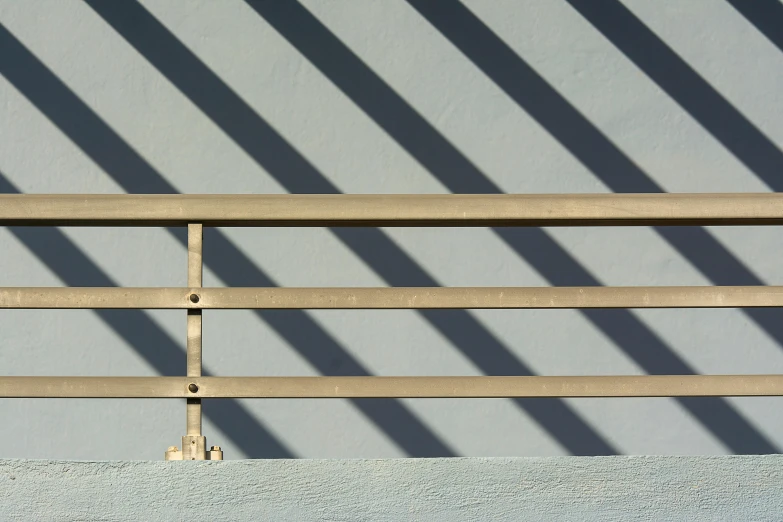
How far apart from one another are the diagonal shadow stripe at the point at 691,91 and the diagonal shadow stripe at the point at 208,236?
1622 mm

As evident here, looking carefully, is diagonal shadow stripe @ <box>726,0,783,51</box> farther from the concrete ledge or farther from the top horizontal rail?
the concrete ledge

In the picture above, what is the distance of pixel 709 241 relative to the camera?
4.75 meters

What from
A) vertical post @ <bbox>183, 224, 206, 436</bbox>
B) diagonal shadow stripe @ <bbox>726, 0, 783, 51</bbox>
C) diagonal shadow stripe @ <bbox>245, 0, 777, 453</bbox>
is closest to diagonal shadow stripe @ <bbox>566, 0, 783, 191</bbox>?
diagonal shadow stripe @ <bbox>726, 0, 783, 51</bbox>

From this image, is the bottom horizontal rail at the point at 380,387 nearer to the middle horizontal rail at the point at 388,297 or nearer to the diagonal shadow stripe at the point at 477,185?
the middle horizontal rail at the point at 388,297

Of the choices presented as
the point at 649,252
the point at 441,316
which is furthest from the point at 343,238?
the point at 649,252

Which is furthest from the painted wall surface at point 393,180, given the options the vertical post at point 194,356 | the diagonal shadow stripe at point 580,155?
the vertical post at point 194,356

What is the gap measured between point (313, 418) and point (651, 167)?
6.49 feet

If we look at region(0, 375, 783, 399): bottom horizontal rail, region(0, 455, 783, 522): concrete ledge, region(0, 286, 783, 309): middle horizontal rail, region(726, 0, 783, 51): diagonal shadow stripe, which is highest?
region(726, 0, 783, 51): diagonal shadow stripe

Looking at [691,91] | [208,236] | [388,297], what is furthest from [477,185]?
[388,297]

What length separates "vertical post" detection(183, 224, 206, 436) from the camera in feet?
8.48

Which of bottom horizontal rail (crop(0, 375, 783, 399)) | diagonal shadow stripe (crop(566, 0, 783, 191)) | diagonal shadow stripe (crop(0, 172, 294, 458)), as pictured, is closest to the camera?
bottom horizontal rail (crop(0, 375, 783, 399))

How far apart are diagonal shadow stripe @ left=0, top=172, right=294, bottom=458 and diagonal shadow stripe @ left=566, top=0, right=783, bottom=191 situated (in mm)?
2473

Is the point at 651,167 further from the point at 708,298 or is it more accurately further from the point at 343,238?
the point at 708,298

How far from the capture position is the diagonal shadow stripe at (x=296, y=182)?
4660 mm
